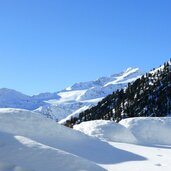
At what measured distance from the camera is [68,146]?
1498cm

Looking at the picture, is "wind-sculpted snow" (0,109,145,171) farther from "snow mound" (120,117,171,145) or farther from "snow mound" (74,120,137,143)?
"snow mound" (120,117,171,145)

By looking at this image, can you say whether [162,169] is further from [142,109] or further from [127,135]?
[142,109]

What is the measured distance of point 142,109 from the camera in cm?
12544

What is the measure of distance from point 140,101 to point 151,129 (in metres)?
108

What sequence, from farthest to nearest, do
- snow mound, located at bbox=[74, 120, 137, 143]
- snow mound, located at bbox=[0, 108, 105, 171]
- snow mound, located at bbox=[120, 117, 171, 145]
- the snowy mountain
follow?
snow mound, located at bbox=[120, 117, 171, 145] → snow mound, located at bbox=[74, 120, 137, 143] → the snowy mountain → snow mound, located at bbox=[0, 108, 105, 171]

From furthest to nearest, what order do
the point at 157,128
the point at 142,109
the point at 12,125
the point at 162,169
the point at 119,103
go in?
the point at 119,103, the point at 142,109, the point at 157,128, the point at 12,125, the point at 162,169

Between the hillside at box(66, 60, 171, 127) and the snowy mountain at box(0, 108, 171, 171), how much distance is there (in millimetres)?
91950

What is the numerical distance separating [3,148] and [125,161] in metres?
4.78

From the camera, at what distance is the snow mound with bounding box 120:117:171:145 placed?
2483 centimetres

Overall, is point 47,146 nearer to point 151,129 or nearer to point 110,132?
point 110,132

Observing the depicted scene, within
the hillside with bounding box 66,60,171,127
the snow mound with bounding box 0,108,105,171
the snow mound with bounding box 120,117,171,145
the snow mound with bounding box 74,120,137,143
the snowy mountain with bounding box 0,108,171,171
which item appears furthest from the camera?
the hillside with bounding box 66,60,171,127

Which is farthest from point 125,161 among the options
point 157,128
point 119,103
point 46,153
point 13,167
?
point 119,103

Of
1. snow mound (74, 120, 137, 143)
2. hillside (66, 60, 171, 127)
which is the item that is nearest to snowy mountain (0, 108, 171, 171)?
snow mound (74, 120, 137, 143)

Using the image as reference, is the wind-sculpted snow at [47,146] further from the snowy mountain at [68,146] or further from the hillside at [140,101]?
the hillside at [140,101]
